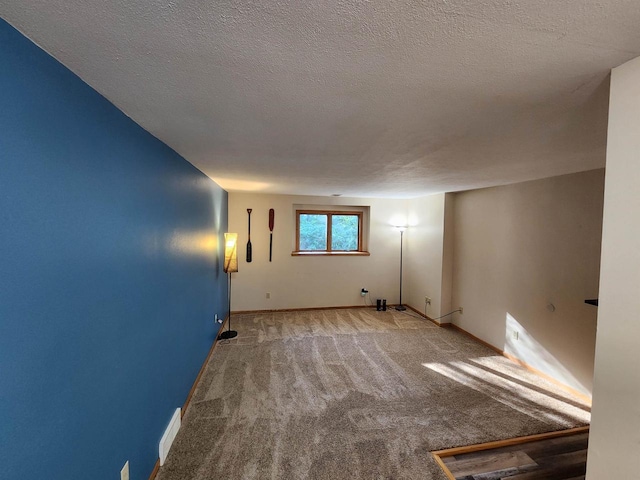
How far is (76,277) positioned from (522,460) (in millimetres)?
2762

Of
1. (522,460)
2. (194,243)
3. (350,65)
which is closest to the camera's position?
(350,65)

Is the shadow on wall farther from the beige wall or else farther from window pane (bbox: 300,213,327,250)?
window pane (bbox: 300,213,327,250)

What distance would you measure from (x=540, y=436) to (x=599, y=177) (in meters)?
2.19

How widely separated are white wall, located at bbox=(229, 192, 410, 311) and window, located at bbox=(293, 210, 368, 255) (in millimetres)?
185

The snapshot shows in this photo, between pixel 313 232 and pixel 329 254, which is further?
pixel 313 232

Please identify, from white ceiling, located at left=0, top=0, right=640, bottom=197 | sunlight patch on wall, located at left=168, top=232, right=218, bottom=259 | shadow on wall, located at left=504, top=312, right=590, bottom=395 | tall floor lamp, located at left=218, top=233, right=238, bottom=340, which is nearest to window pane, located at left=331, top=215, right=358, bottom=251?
tall floor lamp, located at left=218, top=233, right=238, bottom=340

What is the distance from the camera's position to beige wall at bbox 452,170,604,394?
2508 mm

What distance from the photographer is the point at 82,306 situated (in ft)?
3.43

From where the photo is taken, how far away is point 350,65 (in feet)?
2.91

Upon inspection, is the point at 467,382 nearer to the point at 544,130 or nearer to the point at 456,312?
the point at 456,312

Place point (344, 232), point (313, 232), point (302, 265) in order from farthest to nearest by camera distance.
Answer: point (344, 232), point (313, 232), point (302, 265)

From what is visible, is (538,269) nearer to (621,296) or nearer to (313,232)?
(621,296)

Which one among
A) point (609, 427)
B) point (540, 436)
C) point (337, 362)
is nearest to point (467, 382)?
point (540, 436)

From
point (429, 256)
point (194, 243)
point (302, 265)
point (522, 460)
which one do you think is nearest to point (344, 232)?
point (302, 265)
